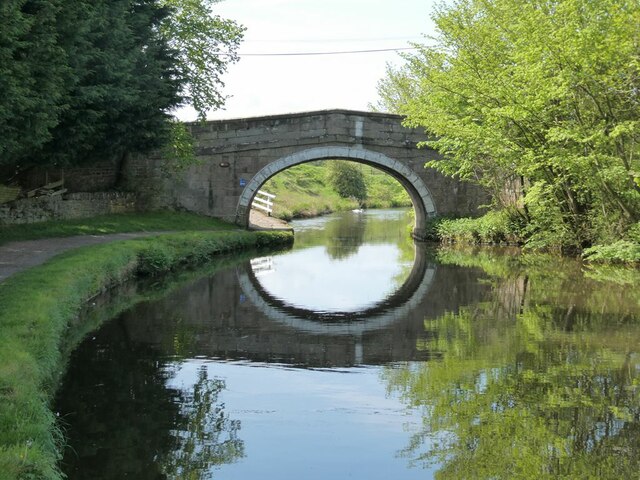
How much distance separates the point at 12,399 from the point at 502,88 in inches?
600

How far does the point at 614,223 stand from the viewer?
1917cm

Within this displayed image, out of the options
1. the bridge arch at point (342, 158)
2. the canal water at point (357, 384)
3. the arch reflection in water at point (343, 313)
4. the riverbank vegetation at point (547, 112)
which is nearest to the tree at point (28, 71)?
the canal water at point (357, 384)

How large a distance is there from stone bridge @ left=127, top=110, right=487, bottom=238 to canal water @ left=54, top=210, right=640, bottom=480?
37.4 feet

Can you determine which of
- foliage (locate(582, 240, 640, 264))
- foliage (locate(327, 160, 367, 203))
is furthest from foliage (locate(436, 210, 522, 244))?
foliage (locate(327, 160, 367, 203))

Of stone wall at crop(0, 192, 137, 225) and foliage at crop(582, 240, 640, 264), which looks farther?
stone wall at crop(0, 192, 137, 225)

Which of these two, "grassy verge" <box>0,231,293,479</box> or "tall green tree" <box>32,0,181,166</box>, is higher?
"tall green tree" <box>32,0,181,166</box>

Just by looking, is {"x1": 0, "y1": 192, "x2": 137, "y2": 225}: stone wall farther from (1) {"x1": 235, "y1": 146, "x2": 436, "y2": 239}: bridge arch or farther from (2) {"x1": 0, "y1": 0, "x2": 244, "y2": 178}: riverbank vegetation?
(1) {"x1": 235, "y1": 146, "x2": 436, "y2": 239}: bridge arch

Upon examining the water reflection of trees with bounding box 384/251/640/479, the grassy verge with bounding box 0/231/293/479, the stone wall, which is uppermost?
the stone wall

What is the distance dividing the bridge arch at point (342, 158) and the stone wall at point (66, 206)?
3.61m

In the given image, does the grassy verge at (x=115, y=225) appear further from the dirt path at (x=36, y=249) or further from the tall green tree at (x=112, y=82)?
the tall green tree at (x=112, y=82)

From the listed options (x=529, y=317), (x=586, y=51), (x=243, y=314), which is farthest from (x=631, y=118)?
(x=243, y=314)

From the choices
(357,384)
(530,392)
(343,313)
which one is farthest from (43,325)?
(343,313)

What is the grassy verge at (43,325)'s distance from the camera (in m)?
5.32

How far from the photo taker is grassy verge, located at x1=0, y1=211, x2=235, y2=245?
1800cm
